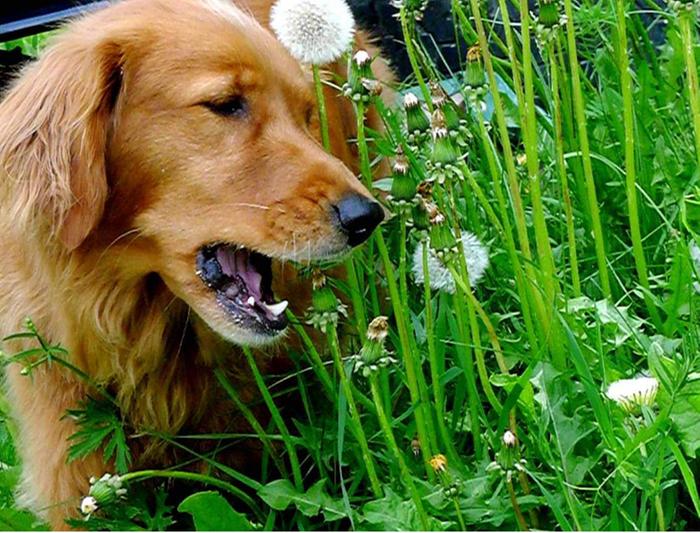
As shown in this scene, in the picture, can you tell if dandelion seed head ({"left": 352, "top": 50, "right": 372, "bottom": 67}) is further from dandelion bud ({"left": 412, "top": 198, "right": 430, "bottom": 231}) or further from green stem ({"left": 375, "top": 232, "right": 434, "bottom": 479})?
green stem ({"left": 375, "top": 232, "right": 434, "bottom": 479})

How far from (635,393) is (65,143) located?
1359 mm

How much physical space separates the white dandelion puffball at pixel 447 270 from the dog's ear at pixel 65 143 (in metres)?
0.74

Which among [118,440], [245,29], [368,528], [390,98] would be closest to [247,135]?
[245,29]

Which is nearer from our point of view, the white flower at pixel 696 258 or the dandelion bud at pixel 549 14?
the dandelion bud at pixel 549 14

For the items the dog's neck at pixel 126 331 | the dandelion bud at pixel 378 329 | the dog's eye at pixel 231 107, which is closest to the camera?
the dandelion bud at pixel 378 329

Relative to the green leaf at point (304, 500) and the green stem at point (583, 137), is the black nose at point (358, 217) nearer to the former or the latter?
the green stem at point (583, 137)

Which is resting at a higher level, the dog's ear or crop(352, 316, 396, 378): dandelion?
the dog's ear

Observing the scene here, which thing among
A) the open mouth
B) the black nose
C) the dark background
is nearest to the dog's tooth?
the open mouth

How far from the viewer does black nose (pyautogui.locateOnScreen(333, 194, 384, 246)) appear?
2.44 meters

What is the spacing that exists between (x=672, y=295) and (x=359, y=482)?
77 cm

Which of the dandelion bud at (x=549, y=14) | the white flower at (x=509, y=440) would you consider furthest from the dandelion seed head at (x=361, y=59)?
the white flower at (x=509, y=440)

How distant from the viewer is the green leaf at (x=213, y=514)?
2.31m

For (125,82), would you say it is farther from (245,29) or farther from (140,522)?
(140,522)

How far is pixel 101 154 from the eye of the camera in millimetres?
2652
